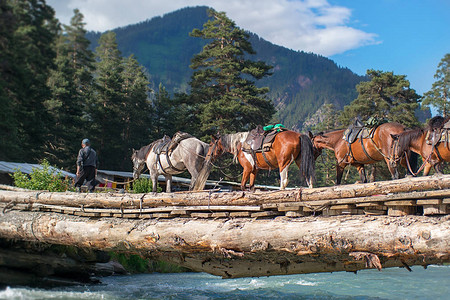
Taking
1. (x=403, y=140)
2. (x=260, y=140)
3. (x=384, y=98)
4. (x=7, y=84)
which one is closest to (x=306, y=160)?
(x=260, y=140)

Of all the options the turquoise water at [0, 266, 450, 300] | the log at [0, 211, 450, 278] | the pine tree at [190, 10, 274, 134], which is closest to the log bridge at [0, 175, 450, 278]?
the log at [0, 211, 450, 278]

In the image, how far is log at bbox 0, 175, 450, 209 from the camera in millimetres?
5007

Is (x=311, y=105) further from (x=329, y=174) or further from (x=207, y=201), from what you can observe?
(x=207, y=201)

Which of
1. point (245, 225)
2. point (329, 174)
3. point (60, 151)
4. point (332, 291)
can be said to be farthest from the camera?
point (329, 174)

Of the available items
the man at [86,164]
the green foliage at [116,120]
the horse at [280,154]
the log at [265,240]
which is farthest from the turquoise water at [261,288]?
the green foliage at [116,120]

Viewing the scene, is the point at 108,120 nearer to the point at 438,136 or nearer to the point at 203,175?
the point at 203,175

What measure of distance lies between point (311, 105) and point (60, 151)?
6415 inches

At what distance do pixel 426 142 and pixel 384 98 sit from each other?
24.2 m

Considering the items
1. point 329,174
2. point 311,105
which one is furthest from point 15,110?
point 311,105

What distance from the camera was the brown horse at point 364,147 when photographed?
9406 millimetres

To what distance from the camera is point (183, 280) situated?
13.7 m

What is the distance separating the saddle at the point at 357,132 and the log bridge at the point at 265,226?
4.46 m

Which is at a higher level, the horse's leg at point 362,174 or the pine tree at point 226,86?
the pine tree at point 226,86

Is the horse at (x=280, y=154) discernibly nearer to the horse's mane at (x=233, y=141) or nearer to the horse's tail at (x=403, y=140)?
the horse's mane at (x=233, y=141)
